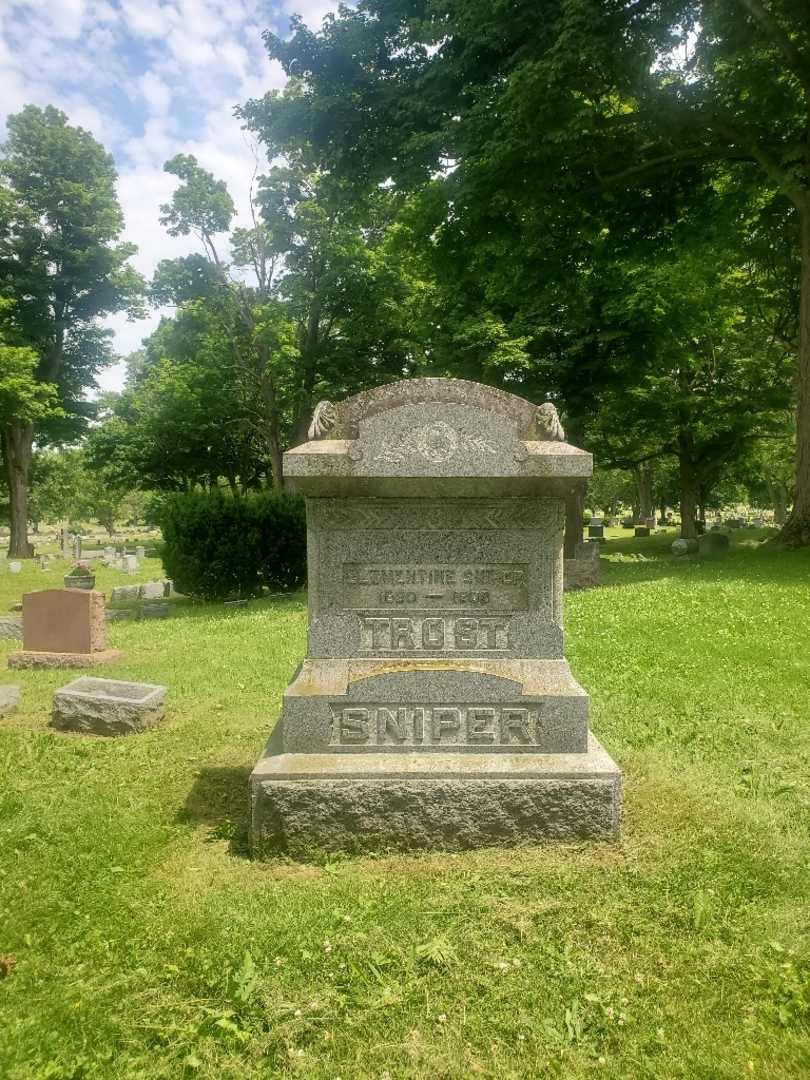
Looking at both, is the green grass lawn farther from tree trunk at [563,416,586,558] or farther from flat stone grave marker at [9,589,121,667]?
tree trunk at [563,416,586,558]

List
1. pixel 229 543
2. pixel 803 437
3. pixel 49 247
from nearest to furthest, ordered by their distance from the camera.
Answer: pixel 803 437
pixel 229 543
pixel 49 247

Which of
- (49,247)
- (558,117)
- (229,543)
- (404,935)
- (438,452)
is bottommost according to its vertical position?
(404,935)

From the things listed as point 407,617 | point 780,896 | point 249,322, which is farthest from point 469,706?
point 249,322

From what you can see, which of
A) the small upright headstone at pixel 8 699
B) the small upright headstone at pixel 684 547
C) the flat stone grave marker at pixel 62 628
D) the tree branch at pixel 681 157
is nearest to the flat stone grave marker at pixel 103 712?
the small upright headstone at pixel 8 699

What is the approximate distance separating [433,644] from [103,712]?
372 cm

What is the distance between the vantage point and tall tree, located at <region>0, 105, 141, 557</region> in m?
31.7

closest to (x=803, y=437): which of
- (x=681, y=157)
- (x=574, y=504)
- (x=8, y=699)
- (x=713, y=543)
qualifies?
(x=681, y=157)

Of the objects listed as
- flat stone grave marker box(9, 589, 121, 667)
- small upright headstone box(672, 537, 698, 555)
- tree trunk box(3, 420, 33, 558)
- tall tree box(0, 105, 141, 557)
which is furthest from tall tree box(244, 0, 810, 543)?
tree trunk box(3, 420, 33, 558)

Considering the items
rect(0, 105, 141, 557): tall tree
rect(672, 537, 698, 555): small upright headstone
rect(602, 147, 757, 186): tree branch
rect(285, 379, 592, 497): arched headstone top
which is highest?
rect(0, 105, 141, 557): tall tree

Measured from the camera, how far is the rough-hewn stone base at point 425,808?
4.04 metres

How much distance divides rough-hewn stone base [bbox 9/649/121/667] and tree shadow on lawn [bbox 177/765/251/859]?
5.23 m

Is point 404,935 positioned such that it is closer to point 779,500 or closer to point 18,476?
point 18,476

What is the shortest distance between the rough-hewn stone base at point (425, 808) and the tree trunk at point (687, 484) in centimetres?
2581

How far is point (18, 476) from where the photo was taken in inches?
1294
